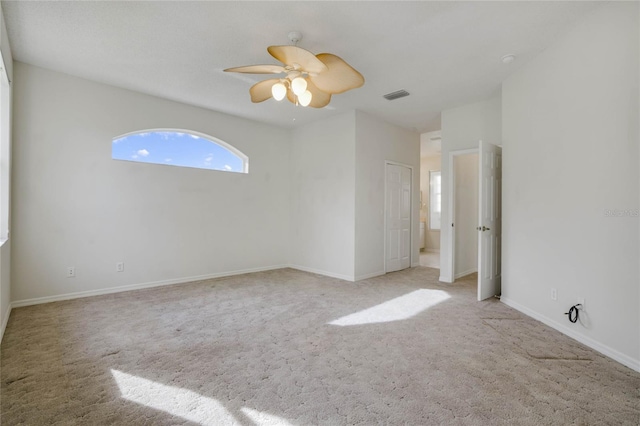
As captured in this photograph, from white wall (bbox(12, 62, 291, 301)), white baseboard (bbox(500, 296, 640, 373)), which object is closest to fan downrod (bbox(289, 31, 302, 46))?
white wall (bbox(12, 62, 291, 301))

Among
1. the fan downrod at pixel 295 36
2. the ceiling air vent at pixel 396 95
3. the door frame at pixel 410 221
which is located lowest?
the door frame at pixel 410 221

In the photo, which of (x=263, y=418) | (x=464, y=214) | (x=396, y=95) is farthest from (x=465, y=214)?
(x=263, y=418)

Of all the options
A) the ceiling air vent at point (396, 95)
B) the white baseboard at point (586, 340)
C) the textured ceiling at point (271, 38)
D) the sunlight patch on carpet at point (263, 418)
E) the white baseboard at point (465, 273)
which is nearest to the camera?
the sunlight patch on carpet at point (263, 418)

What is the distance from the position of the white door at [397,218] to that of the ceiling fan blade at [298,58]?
347 cm

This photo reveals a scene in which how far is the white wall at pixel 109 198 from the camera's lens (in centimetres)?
357

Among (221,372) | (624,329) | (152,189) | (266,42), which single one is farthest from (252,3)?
(624,329)

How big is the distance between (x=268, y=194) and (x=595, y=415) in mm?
5117

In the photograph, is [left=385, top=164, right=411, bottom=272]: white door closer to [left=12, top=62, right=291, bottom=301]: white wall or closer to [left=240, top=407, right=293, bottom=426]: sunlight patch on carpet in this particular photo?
[left=12, top=62, right=291, bottom=301]: white wall

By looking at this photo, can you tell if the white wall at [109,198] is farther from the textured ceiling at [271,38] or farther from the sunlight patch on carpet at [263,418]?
the sunlight patch on carpet at [263,418]

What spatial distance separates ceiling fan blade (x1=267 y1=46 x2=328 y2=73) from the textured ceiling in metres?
0.48

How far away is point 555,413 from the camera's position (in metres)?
1.68

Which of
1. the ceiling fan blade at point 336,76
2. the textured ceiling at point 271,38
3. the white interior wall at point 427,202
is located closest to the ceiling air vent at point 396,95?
the textured ceiling at point 271,38

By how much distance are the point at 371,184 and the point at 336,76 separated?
9.39 ft

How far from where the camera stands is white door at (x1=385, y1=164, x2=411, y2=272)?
565 centimetres
